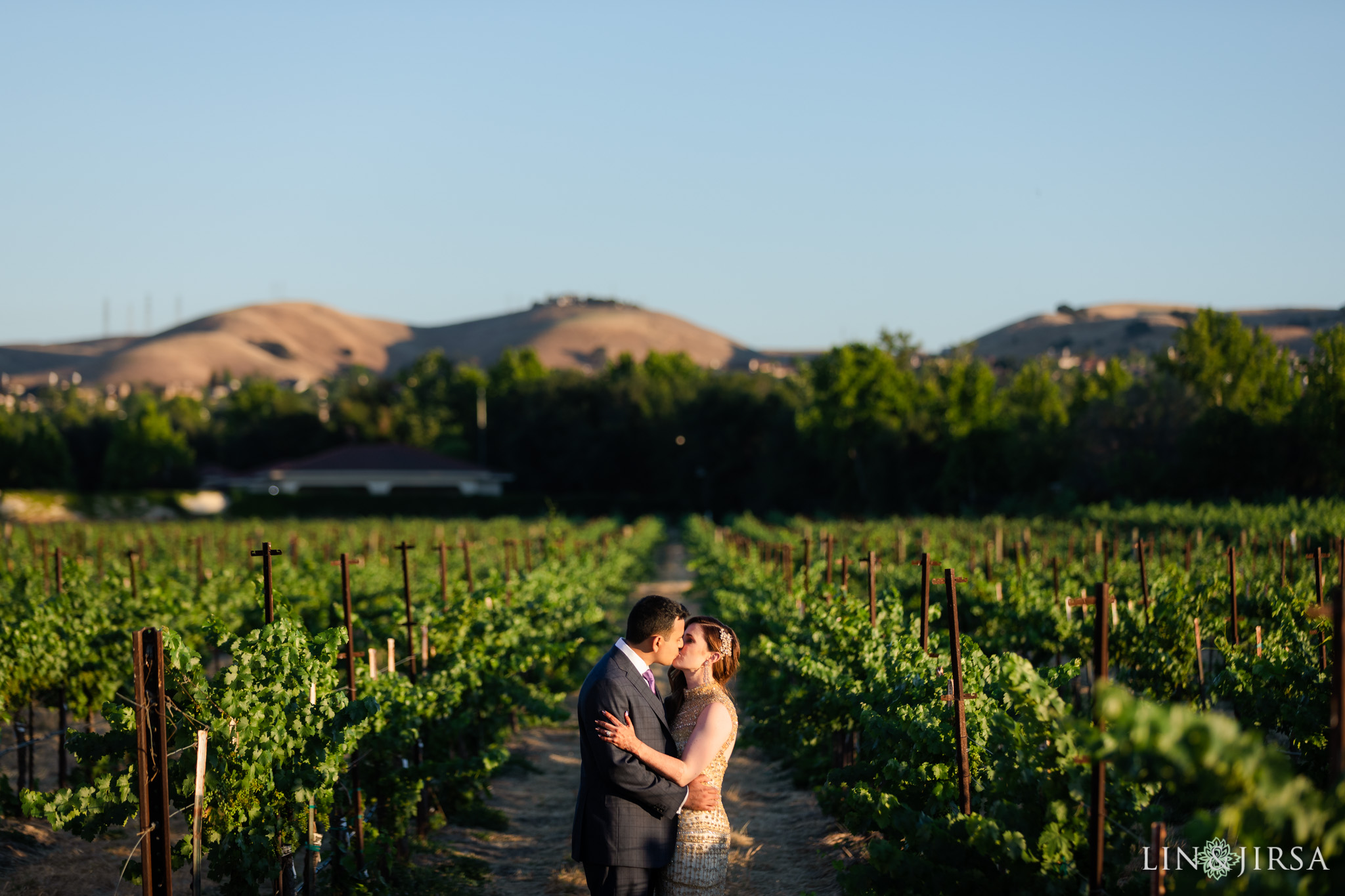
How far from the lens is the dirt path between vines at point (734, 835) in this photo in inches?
260

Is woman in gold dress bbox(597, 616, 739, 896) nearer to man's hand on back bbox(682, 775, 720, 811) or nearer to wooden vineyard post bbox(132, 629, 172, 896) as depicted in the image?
man's hand on back bbox(682, 775, 720, 811)

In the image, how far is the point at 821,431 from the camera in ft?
192

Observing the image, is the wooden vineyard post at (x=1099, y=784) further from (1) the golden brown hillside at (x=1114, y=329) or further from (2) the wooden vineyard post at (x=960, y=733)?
(1) the golden brown hillside at (x=1114, y=329)

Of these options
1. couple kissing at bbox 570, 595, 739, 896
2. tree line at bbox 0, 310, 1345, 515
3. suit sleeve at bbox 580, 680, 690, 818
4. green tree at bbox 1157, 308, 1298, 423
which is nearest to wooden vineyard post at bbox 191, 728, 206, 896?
couple kissing at bbox 570, 595, 739, 896

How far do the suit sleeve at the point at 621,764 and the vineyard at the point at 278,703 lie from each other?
159 cm

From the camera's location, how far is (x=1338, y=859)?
2.46 metres

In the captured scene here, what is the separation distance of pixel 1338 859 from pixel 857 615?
17.0 feet

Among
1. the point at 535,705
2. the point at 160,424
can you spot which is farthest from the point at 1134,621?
the point at 160,424

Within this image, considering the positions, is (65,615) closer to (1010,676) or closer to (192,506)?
(1010,676)

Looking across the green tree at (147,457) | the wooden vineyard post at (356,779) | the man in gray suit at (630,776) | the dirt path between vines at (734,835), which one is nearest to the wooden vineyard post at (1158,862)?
the man in gray suit at (630,776)

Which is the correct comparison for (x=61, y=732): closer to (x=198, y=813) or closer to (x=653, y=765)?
(x=198, y=813)

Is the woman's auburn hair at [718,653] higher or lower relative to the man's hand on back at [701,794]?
higher

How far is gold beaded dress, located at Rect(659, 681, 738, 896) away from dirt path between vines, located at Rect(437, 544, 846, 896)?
206 centimetres

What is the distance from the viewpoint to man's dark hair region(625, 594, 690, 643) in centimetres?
390
